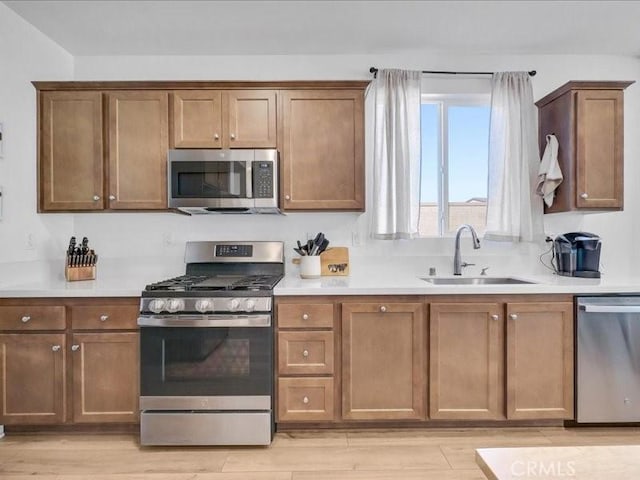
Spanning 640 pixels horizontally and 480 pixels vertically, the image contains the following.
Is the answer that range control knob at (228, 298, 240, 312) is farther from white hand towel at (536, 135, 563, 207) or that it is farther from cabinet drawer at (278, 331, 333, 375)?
white hand towel at (536, 135, 563, 207)

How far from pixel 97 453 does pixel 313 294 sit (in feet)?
4.99

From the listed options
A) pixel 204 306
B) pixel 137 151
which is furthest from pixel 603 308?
pixel 137 151

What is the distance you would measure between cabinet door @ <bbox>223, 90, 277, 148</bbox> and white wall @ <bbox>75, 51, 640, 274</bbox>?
0.48m

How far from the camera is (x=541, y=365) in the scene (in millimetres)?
2379

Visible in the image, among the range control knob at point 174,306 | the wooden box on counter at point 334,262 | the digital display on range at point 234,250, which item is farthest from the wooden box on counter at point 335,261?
the range control knob at point 174,306

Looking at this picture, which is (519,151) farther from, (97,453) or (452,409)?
(97,453)

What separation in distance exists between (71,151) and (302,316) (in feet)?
6.46

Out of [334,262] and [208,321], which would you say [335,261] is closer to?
[334,262]

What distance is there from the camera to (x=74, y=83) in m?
2.70

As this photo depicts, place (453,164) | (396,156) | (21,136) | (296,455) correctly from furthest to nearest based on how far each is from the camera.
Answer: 1. (453,164)
2. (396,156)
3. (21,136)
4. (296,455)

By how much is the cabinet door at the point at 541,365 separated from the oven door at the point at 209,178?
6.14ft

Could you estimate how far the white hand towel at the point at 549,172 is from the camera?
282cm

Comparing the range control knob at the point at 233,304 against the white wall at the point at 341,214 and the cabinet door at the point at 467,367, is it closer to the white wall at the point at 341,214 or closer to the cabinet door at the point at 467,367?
the white wall at the point at 341,214

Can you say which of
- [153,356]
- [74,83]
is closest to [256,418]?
[153,356]
